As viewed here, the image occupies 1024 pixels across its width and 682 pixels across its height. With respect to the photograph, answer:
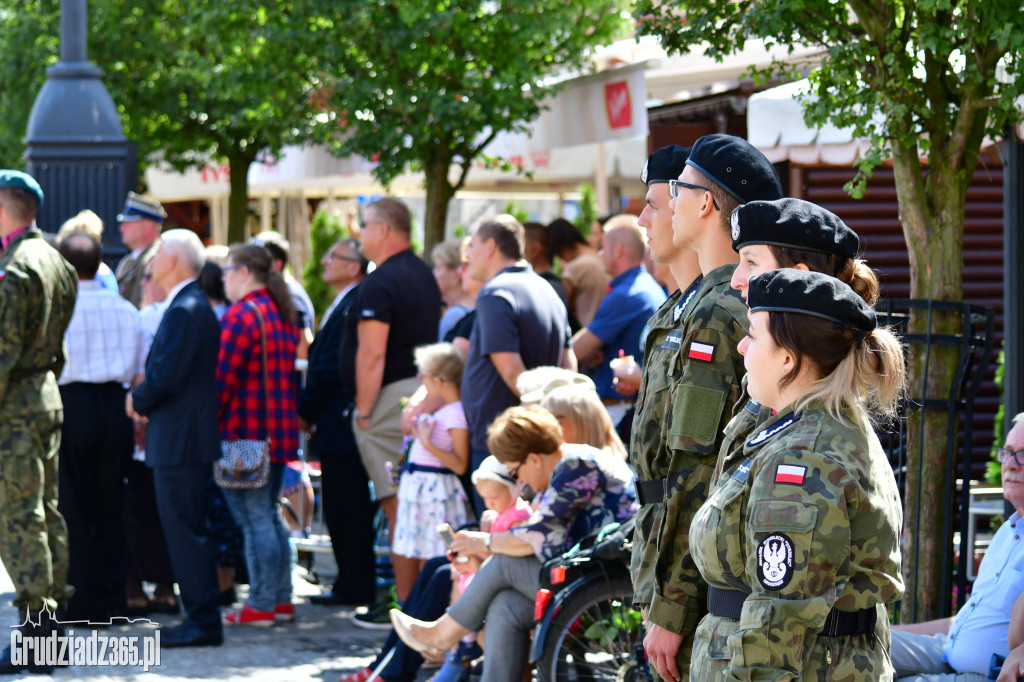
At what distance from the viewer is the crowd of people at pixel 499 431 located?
2.71 m

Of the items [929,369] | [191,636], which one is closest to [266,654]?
[191,636]

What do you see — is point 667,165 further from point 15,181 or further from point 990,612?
point 15,181

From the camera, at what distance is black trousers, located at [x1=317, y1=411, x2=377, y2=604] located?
747 cm

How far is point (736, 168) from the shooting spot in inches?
136

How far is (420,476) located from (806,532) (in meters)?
4.19

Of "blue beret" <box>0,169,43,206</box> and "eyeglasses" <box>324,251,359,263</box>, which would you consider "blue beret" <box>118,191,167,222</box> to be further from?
"blue beret" <box>0,169,43,206</box>

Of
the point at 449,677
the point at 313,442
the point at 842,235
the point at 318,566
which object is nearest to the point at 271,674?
the point at 449,677

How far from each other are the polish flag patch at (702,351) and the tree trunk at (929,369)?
5.51 feet

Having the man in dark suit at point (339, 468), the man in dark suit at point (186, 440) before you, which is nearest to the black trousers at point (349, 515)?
the man in dark suit at point (339, 468)

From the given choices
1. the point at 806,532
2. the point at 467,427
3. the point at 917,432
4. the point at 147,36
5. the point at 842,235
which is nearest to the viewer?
the point at 806,532

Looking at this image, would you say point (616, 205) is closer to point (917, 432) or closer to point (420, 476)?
point (420, 476)

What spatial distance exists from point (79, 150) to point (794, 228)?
6.90 meters

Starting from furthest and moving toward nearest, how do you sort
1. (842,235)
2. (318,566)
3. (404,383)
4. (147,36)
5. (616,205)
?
1. (147,36)
2. (616,205)
3. (318,566)
4. (404,383)
5. (842,235)

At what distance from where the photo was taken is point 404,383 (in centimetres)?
724
